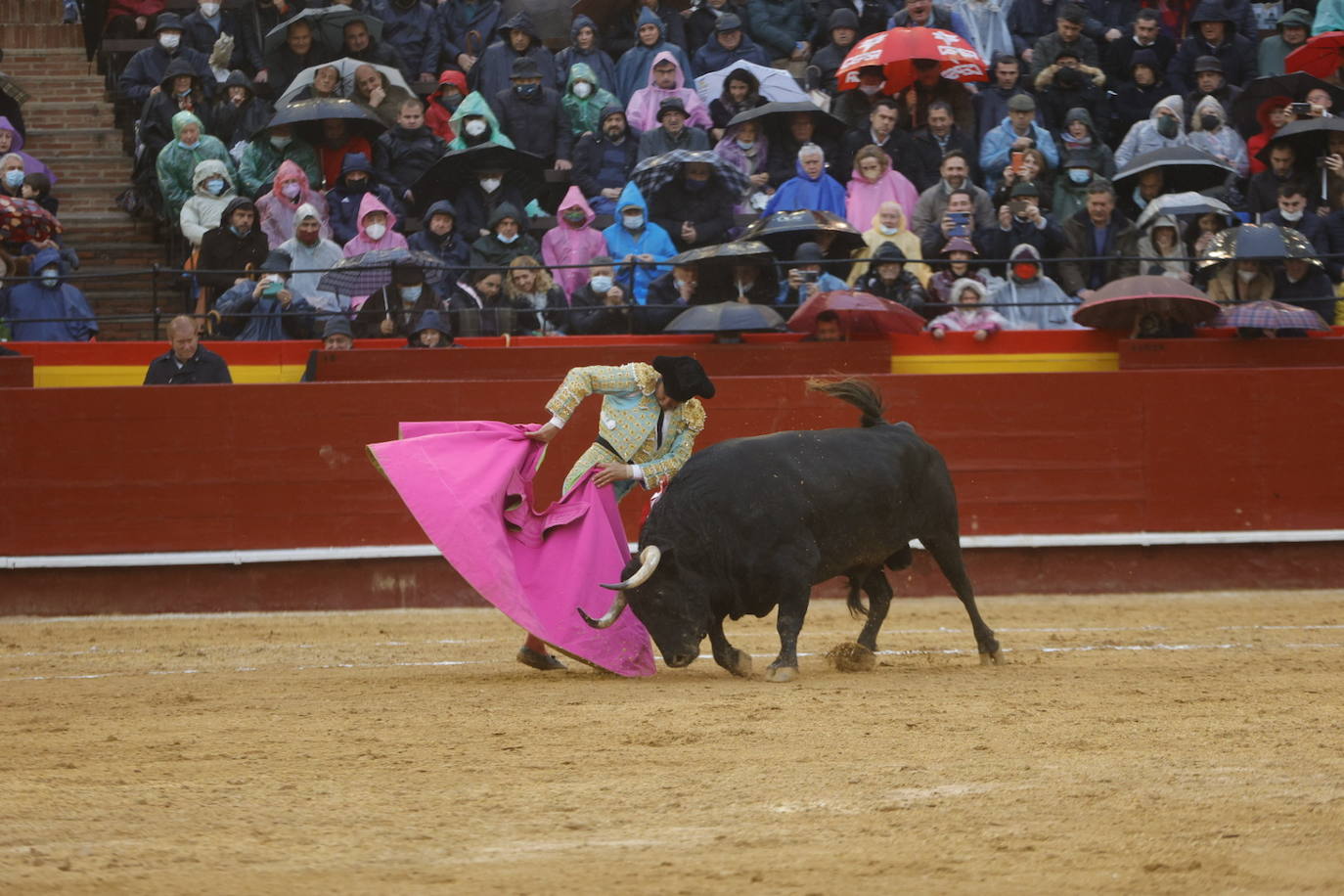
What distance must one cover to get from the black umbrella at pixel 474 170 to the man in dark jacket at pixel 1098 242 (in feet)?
11.5

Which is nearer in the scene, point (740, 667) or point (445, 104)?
point (740, 667)

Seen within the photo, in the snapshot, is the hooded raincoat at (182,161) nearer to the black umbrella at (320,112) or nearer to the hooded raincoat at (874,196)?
the black umbrella at (320,112)

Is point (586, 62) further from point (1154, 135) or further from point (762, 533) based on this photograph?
point (762, 533)

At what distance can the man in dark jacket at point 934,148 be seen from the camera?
1267 cm

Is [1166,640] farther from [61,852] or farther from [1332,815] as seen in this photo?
[61,852]

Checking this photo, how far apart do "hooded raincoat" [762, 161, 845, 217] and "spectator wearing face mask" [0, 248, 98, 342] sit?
173 inches

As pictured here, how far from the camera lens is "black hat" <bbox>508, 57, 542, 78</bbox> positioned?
1308 centimetres

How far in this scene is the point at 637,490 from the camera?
11422 millimetres

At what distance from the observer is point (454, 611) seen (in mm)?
11094

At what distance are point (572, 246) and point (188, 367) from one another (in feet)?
8.36

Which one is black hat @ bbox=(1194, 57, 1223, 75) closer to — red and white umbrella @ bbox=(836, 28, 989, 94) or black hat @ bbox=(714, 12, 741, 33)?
red and white umbrella @ bbox=(836, 28, 989, 94)

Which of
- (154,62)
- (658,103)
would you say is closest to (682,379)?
(658,103)

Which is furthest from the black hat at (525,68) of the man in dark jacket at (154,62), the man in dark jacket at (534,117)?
the man in dark jacket at (154,62)

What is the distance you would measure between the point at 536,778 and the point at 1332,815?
2.12m
